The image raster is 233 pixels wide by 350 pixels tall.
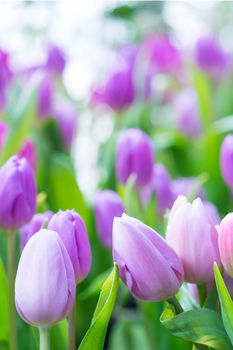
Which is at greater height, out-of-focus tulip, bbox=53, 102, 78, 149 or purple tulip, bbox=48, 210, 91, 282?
out-of-focus tulip, bbox=53, 102, 78, 149

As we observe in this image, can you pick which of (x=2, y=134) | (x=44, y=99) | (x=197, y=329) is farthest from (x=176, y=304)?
(x=44, y=99)

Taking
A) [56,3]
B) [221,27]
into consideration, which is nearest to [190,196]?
[56,3]

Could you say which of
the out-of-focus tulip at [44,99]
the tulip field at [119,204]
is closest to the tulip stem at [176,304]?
the tulip field at [119,204]

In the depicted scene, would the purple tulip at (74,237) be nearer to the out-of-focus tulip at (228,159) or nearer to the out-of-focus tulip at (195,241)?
the out-of-focus tulip at (195,241)

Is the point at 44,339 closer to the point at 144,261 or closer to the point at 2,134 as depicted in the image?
the point at 144,261

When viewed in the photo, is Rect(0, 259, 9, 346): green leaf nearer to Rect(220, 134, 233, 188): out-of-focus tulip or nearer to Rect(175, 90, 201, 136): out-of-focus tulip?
Rect(220, 134, 233, 188): out-of-focus tulip

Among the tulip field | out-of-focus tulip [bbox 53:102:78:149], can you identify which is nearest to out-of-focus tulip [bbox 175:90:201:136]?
the tulip field
